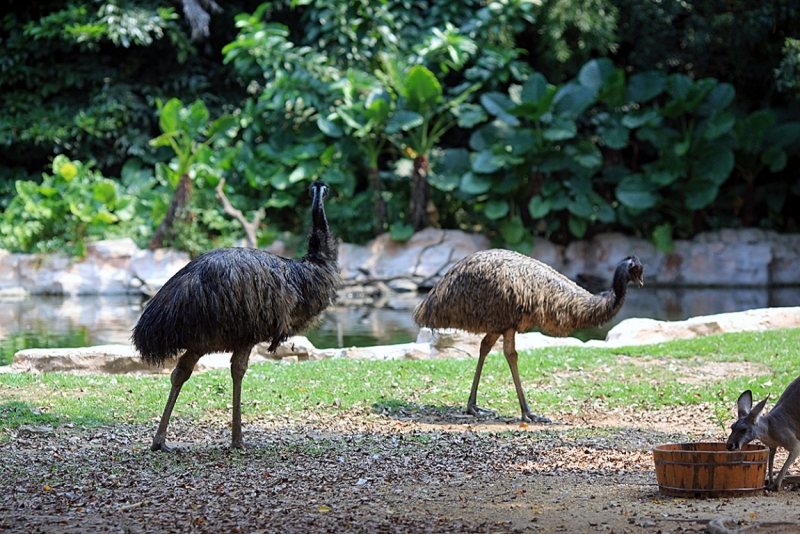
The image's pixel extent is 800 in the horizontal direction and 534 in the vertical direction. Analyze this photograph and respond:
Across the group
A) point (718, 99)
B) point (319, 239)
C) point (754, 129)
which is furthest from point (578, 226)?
point (319, 239)

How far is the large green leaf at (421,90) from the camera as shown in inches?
813

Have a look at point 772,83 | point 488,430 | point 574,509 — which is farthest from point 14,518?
point 772,83

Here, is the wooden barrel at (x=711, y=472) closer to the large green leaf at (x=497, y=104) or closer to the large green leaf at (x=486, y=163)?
the large green leaf at (x=486, y=163)

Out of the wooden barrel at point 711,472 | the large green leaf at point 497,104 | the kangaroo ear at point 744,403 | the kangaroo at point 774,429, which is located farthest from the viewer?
the large green leaf at point 497,104

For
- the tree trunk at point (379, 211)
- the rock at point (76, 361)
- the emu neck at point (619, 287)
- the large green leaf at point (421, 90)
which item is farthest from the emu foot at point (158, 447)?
the tree trunk at point (379, 211)

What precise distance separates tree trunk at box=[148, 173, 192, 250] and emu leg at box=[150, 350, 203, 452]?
15.1 m

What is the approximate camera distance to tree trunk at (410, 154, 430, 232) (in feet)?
70.7

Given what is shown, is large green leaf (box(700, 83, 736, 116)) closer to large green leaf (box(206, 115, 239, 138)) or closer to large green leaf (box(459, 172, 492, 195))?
large green leaf (box(459, 172, 492, 195))

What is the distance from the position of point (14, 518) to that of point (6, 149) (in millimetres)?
23276

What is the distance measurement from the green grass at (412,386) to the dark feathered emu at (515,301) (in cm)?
72

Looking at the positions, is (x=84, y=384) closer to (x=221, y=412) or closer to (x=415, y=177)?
(x=221, y=412)

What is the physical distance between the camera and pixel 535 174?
21.8m

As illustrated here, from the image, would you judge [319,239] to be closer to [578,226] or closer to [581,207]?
[581,207]

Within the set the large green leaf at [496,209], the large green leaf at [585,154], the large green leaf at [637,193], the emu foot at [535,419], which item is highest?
the large green leaf at [585,154]
